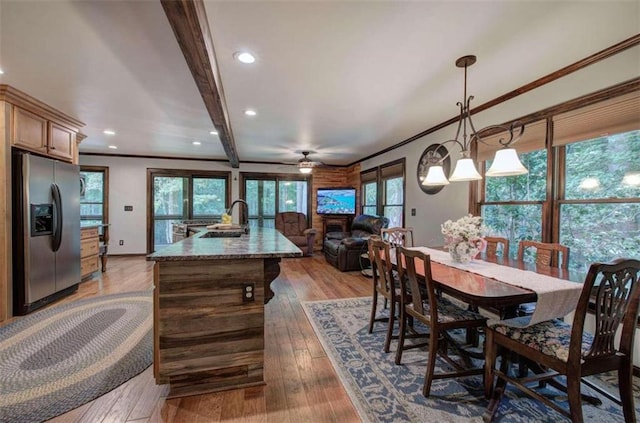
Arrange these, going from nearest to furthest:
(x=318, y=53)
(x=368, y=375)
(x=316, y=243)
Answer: (x=368, y=375) → (x=318, y=53) → (x=316, y=243)

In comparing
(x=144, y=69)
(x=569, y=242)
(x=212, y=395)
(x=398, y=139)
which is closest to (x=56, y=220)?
(x=144, y=69)

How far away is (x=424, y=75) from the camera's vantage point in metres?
2.46

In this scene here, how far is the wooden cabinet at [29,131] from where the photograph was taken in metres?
2.93

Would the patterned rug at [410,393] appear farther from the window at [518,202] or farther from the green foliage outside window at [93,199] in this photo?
the green foliage outside window at [93,199]

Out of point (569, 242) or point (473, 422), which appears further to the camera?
point (569, 242)

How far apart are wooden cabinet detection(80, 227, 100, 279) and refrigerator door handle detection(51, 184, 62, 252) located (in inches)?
30.8

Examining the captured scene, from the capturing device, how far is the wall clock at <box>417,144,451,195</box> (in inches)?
154

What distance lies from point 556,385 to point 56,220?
5089mm

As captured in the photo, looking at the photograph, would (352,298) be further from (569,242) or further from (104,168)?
(104,168)

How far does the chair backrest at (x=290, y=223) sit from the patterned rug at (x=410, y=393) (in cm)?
455

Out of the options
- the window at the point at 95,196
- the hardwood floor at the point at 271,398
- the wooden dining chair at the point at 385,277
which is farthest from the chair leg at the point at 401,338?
the window at the point at 95,196

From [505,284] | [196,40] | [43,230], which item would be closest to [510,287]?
[505,284]

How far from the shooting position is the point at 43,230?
320 cm

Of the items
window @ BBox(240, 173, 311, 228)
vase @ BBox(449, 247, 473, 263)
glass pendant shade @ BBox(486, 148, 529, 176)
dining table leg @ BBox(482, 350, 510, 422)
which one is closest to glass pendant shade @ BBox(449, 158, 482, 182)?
glass pendant shade @ BBox(486, 148, 529, 176)
